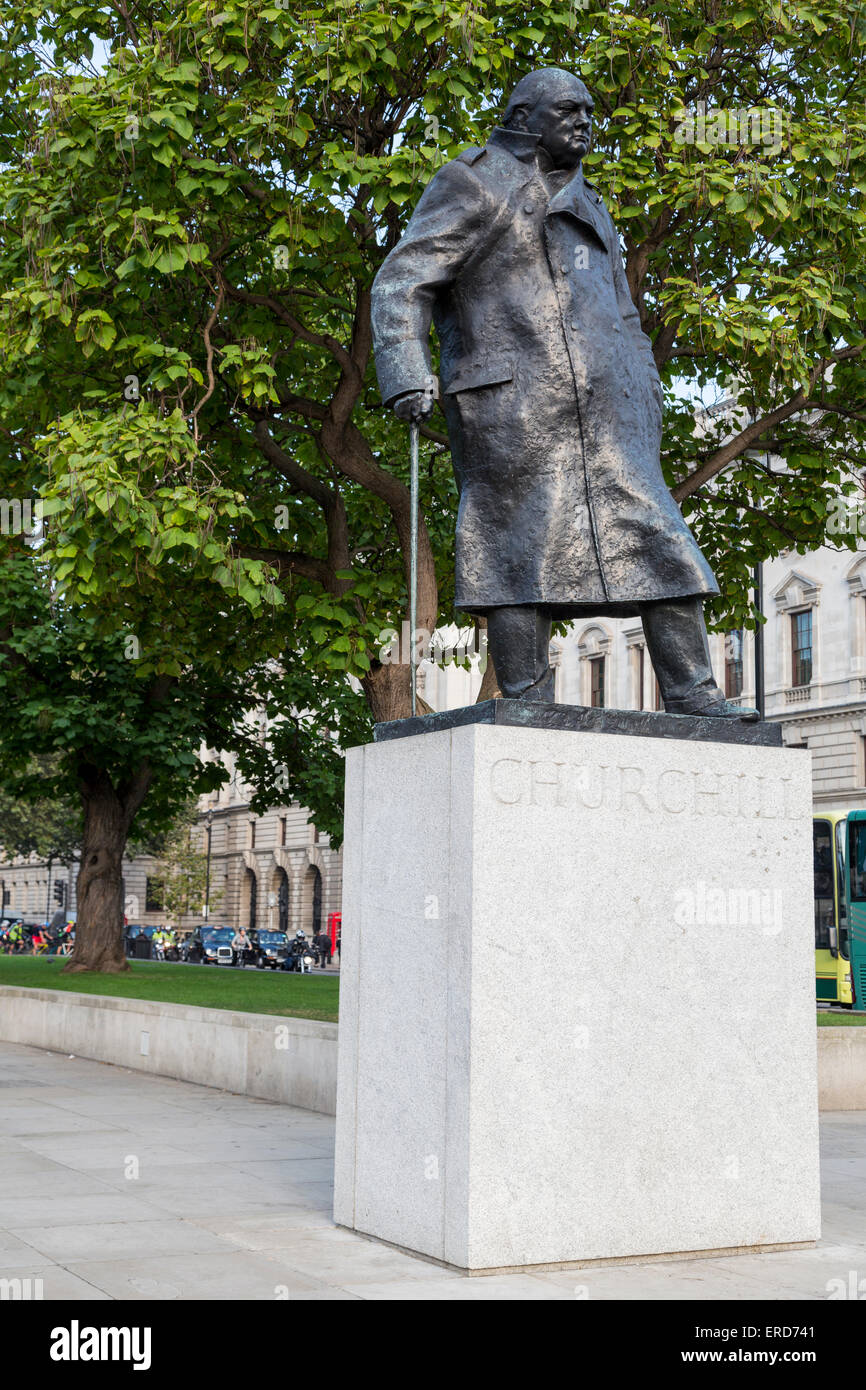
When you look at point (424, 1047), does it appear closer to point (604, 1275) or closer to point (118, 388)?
point (604, 1275)

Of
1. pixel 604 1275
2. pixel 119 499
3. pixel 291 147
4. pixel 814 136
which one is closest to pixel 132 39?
pixel 291 147

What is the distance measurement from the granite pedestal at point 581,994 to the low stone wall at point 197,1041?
5189 mm

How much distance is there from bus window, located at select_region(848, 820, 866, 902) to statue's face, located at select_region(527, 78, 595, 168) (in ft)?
72.3

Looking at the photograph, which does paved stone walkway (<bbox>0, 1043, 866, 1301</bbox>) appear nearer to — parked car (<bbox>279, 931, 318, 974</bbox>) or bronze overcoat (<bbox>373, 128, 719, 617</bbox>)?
bronze overcoat (<bbox>373, 128, 719, 617</bbox>)

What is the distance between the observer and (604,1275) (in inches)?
219

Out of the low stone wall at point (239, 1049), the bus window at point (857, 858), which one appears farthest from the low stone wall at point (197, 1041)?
the bus window at point (857, 858)

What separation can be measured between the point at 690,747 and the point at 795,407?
9885mm

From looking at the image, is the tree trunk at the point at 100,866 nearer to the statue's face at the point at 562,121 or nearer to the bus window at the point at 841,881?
the bus window at the point at 841,881

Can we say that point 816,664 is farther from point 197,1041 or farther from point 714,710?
point 714,710

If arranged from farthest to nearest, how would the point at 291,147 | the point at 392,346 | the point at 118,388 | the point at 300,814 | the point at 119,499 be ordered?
1. the point at 300,814
2. the point at 118,388
3. the point at 291,147
4. the point at 119,499
5. the point at 392,346

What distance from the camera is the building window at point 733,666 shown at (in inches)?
1955

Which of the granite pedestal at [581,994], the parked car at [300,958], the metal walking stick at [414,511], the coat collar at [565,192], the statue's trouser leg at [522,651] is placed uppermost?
the coat collar at [565,192]

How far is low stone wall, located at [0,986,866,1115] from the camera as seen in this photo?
11.6 m

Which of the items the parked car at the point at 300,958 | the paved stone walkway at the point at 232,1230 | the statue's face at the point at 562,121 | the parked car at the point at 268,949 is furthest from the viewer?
the parked car at the point at 268,949
